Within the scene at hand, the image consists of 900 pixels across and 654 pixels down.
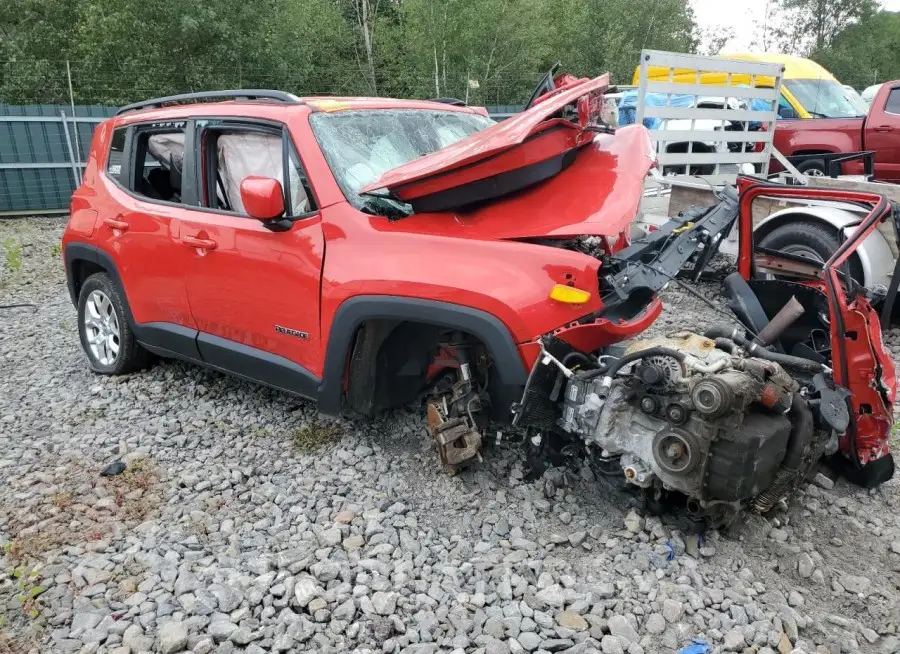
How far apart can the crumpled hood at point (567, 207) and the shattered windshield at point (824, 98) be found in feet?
32.4

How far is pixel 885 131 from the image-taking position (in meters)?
9.52

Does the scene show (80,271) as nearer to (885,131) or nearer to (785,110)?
(885,131)

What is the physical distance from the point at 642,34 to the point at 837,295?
30.8 m

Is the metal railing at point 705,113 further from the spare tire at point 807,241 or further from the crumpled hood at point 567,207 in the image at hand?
the crumpled hood at point 567,207

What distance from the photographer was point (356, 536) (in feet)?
10.0

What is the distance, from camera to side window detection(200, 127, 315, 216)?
3.80m

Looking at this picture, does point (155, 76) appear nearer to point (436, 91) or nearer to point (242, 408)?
point (436, 91)

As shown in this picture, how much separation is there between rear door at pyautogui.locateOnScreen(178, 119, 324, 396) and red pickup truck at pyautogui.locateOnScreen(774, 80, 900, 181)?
7.33 meters

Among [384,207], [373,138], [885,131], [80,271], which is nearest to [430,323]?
[384,207]

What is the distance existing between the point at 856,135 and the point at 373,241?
954cm

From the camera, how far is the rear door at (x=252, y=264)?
346 cm

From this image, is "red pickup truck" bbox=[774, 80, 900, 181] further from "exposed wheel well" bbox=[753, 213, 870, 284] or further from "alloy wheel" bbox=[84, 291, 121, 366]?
"alloy wheel" bbox=[84, 291, 121, 366]

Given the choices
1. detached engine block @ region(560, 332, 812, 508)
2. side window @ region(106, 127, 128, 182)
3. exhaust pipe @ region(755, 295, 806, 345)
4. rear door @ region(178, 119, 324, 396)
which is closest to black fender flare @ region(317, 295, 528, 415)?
rear door @ region(178, 119, 324, 396)

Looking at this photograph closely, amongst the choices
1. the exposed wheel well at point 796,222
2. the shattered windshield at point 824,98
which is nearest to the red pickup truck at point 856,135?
the shattered windshield at point 824,98
